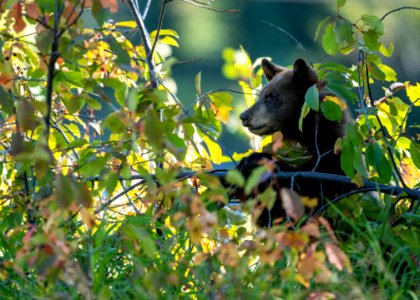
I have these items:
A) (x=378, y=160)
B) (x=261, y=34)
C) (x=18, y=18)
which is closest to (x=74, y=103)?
(x=18, y=18)

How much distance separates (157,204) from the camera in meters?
3.83

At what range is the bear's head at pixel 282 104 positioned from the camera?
4.62 metres

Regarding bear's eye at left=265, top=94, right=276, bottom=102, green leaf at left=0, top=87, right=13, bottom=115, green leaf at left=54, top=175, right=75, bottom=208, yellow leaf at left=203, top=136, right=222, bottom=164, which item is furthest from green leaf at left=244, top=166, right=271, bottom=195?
bear's eye at left=265, top=94, right=276, bottom=102

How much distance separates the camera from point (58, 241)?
7.64 ft

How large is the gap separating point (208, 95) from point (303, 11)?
839 cm

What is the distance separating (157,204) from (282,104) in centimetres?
124

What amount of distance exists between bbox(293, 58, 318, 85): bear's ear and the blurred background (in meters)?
5.34

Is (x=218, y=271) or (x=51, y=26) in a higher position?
(x=51, y=26)

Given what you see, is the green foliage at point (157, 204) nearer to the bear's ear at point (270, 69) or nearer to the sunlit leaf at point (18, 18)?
the sunlit leaf at point (18, 18)

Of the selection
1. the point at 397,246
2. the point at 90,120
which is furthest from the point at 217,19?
the point at 397,246

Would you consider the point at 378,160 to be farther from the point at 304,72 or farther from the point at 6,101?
the point at 6,101

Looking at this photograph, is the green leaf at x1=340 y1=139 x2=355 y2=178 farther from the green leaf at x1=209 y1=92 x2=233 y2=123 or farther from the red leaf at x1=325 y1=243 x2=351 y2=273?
the red leaf at x1=325 y1=243 x2=351 y2=273

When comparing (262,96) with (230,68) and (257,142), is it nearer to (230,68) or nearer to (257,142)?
(257,142)

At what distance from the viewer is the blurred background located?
10.3m
